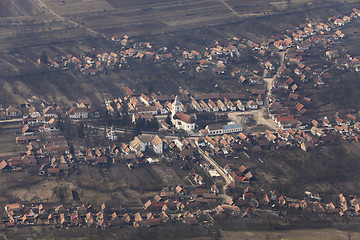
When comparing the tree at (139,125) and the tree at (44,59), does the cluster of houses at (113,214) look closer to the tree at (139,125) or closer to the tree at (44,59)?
the tree at (139,125)

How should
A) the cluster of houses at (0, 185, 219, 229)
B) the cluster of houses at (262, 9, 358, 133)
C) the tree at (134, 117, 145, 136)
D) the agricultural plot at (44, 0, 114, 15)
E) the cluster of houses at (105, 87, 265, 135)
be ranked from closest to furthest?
1. the cluster of houses at (0, 185, 219, 229)
2. the tree at (134, 117, 145, 136)
3. the cluster of houses at (105, 87, 265, 135)
4. the cluster of houses at (262, 9, 358, 133)
5. the agricultural plot at (44, 0, 114, 15)

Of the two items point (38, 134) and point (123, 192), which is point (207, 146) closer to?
point (123, 192)

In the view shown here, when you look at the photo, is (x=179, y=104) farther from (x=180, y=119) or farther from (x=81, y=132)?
(x=81, y=132)

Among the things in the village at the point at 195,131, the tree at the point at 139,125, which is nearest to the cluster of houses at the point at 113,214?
the village at the point at 195,131

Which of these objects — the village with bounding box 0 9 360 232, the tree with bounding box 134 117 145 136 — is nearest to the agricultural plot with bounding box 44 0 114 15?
the village with bounding box 0 9 360 232

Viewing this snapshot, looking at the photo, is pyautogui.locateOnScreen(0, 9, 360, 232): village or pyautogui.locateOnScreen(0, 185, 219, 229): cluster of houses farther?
pyautogui.locateOnScreen(0, 9, 360, 232): village

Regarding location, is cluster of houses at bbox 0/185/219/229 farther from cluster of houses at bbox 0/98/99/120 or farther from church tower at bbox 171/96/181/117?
cluster of houses at bbox 0/98/99/120
